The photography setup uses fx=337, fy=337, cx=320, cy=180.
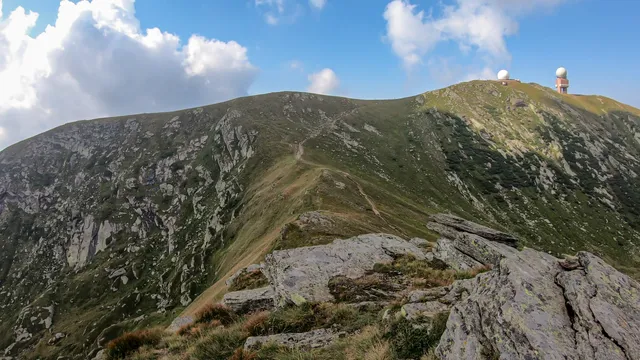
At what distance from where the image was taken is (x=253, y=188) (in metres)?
97.7

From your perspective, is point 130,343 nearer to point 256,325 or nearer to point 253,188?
point 256,325

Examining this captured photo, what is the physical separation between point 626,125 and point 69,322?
27261 centimetres

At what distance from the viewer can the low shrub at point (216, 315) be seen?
57.0ft

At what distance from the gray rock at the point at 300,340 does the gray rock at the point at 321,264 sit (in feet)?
10.2

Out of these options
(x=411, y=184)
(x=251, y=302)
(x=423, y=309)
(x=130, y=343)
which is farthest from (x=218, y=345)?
(x=411, y=184)

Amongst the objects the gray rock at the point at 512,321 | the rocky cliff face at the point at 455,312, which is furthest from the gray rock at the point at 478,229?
the gray rock at the point at 512,321

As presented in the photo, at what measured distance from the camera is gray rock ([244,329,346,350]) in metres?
11.7

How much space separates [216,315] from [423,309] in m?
11.3

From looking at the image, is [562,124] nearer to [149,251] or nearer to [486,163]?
[486,163]

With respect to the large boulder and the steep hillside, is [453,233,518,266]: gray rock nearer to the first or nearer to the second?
the large boulder

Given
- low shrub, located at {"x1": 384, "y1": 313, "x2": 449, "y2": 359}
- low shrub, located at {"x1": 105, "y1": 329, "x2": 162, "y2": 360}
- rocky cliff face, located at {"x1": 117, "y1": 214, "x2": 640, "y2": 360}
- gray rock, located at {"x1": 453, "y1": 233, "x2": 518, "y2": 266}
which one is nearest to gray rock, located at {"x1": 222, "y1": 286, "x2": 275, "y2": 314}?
rocky cliff face, located at {"x1": 117, "y1": 214, "x2": 640, "y2": 360}

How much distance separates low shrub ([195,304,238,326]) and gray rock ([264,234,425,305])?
2.67 m

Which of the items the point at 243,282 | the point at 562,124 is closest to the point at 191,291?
the point at 243,282

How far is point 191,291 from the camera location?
260 ft
